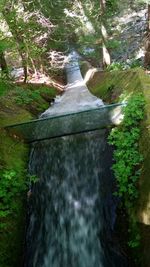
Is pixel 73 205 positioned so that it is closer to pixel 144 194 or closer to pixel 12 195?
pixel 12 195

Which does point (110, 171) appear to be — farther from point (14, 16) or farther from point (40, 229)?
point (14, 16)

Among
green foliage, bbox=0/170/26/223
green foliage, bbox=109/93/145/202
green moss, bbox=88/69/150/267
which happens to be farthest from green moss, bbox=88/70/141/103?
green foliage, bbox=0/170/26/223

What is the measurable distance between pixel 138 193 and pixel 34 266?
2707mm

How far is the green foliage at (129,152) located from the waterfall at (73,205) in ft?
1.91

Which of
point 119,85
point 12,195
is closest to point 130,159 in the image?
point 12,195

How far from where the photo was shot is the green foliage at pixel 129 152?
22.1 ft

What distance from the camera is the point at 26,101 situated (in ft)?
44.2

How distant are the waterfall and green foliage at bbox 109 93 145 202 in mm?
584

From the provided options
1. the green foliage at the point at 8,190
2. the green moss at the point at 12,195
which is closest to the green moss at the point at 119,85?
the green moss at the point at 12,195

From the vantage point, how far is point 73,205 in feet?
24.6

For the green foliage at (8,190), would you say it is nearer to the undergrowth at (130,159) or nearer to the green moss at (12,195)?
the green moss at (12,195)

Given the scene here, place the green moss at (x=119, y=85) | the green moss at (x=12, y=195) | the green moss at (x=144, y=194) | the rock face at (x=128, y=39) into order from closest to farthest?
1. the green moss at (x=144, y=194)
2. the green moss at (x=12, y=195)
3. the green moss at (x=119, y=85)
4. the rock face at (x=128, y=39)

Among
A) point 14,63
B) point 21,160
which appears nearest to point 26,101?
point 21,160

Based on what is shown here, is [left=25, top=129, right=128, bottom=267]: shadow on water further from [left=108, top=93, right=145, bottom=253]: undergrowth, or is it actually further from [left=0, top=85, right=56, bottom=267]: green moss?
[left=108, top=93, right=145, bottom=253]: undergrowth
